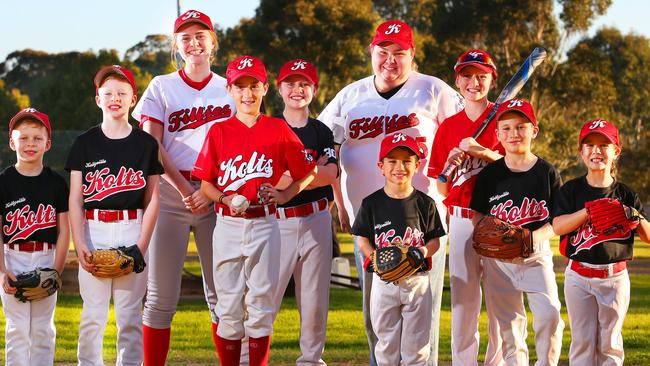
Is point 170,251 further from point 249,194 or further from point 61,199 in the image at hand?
point 249,194

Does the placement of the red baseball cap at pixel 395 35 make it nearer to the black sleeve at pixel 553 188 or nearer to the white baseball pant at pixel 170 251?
the black sleeve at pixel 553 188

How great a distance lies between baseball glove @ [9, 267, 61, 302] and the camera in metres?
4.57

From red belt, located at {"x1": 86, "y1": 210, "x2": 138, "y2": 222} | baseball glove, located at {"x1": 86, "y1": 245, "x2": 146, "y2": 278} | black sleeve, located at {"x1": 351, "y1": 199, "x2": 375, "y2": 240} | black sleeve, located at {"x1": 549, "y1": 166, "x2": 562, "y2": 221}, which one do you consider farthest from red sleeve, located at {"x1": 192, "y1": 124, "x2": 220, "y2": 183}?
black sleeve, located at {"x1": 549, "y1": 166, "x2": 562, "y2": 221}

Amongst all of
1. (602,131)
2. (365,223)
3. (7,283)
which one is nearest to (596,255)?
(602,131)

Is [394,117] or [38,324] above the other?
[394,117]

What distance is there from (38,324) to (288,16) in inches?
997

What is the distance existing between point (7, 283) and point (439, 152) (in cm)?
226

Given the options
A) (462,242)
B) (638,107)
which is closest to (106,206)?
(462,242)

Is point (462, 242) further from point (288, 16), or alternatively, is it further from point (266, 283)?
point (288, 16)

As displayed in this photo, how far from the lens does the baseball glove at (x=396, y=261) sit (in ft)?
14.7

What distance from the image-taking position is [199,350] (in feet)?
27.2

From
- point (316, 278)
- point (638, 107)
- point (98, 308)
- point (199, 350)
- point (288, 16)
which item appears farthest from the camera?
point (638, 107)

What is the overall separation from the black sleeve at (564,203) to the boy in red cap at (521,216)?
0.04 metres

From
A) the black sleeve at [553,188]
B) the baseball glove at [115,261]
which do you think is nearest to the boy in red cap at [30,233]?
the baseball glove at [115,261]
